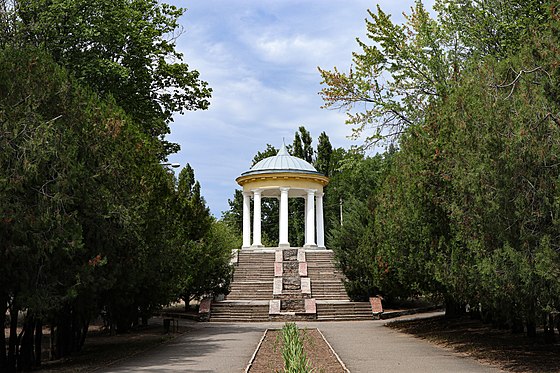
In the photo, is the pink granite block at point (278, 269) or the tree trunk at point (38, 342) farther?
the pink granite block at point (278, 269)

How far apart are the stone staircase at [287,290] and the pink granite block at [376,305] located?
0.29 meters

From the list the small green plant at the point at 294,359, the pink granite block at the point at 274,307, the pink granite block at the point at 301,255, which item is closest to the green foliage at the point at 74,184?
the small green plant at the point at 294,359

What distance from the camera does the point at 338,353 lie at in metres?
17.1

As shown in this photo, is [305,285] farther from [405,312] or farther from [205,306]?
[205,306]

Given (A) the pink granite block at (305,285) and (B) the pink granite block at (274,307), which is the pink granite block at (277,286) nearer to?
(A) the pink granite block at (305,285)

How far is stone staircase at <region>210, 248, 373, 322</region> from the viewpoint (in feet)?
105

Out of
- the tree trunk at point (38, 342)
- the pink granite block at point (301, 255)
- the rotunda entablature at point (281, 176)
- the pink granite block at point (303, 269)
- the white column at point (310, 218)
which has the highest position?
→ the rotunda entablature at point (281, 176)

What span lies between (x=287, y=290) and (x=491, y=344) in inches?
766

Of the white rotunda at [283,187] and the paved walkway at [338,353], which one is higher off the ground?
the white rotunda at [283,187]

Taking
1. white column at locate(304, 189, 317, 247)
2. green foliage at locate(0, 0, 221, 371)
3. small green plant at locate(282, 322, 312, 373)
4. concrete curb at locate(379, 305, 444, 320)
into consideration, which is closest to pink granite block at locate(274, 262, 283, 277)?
white column at locate(304, 189, 317, 247)

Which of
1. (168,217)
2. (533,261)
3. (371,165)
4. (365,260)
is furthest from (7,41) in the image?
(365,260)

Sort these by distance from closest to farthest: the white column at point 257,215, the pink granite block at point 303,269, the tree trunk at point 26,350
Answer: the tree trunk at point 26,350
the pink granite block at point 303,269
the white column at point 257,215

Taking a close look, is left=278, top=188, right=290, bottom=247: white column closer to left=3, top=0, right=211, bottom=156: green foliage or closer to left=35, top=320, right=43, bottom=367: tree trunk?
A: left=3, top=0, right=211, bottom=156: green foliage

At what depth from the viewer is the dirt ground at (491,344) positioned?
1457cm
